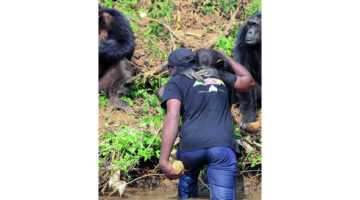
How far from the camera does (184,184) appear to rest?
407 cm

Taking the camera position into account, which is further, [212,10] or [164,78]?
[212,10]

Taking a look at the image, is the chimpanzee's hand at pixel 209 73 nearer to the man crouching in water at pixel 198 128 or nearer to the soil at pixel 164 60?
the man crouching in water at pixel 198 128

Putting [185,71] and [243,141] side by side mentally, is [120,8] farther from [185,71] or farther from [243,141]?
[185,71]

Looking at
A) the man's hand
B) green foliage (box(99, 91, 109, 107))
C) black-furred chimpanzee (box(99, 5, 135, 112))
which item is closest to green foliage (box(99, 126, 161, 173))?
green foliage (box(99, 91, 109, 107))

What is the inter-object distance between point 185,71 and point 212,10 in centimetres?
286

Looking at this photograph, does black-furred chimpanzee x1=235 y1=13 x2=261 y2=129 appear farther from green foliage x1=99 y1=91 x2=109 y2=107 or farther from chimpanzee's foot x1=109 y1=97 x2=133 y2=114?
green foliage x1=99 y1=91 x2=109 y2=107

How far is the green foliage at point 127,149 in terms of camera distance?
5102 millimetres

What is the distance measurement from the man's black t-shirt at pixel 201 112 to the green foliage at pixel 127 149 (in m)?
1.27

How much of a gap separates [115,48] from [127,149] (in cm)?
151

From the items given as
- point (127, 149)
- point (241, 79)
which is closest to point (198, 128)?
point (241, 79)

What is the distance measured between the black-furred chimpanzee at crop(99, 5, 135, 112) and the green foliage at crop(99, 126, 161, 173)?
38.5 inches

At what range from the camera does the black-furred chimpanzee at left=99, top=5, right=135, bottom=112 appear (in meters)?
6.19
